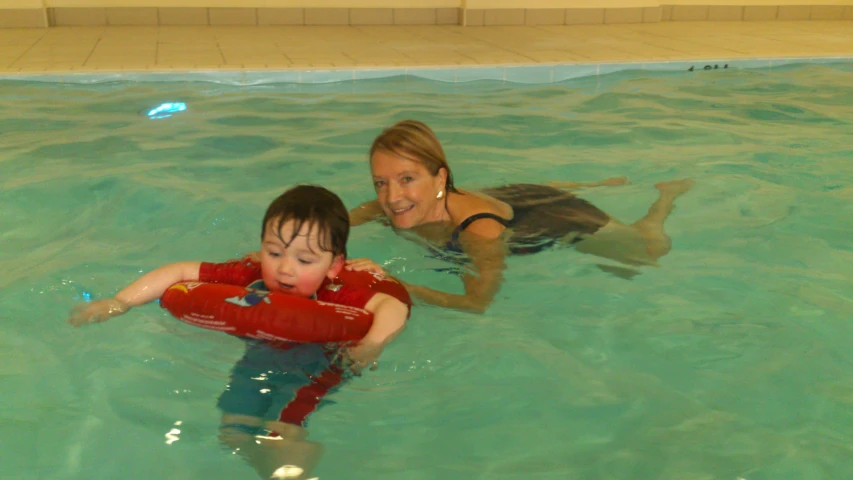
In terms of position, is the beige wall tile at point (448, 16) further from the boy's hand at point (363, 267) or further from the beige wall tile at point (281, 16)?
the boy's hand at point (363, 267)

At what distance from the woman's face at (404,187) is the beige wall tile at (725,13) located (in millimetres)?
9973

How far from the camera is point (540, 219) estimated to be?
3891 mm

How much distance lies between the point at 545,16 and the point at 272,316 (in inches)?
384

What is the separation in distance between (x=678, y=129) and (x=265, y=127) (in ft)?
9.62

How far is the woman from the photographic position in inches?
138

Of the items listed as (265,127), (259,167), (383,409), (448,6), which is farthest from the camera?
(448,6)

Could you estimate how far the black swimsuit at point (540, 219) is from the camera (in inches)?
147

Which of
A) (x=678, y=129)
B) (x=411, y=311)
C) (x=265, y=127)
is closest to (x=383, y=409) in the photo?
(x=411, y=311)

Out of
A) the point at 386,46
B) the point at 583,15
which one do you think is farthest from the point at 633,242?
the point at 583,15

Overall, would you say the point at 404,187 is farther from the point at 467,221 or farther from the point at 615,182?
the point at 615,182

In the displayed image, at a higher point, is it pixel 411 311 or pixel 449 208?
pixel 449 208

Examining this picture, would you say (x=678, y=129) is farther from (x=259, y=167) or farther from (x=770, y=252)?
(x=259, y=167)

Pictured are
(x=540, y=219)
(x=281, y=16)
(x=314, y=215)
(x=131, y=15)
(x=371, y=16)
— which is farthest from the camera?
(x=371, y=16)

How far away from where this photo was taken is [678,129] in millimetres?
6250
